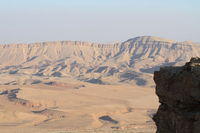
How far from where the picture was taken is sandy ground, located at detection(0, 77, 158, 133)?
33500mm

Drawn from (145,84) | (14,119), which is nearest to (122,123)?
(14,119)

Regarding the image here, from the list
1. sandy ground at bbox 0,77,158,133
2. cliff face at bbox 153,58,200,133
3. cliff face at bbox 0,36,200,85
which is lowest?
cliff face at bbox 0,36,200,85

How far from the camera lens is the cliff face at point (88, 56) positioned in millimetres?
108525

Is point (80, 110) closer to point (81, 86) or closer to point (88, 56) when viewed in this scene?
point (81, 86)

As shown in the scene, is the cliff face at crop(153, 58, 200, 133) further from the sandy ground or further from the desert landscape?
the sandy ground

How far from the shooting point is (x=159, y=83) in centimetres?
863

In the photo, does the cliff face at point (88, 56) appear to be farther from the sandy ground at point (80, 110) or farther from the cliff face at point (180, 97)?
the cliff face at point (180, 97)

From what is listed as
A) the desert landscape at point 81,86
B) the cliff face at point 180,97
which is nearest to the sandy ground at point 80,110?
the desert landscape at point 81,86

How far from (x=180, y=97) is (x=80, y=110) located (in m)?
36.8

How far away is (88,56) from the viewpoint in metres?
138

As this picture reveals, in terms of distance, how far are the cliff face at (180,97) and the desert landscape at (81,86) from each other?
17.7 metres

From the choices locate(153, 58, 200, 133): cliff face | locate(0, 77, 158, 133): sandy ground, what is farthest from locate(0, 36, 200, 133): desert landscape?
locate(153, 58, 200, 133): cliff face

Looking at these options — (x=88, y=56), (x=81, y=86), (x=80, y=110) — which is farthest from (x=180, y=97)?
(x=88, y=56)

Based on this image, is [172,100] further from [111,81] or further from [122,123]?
[111,81]
